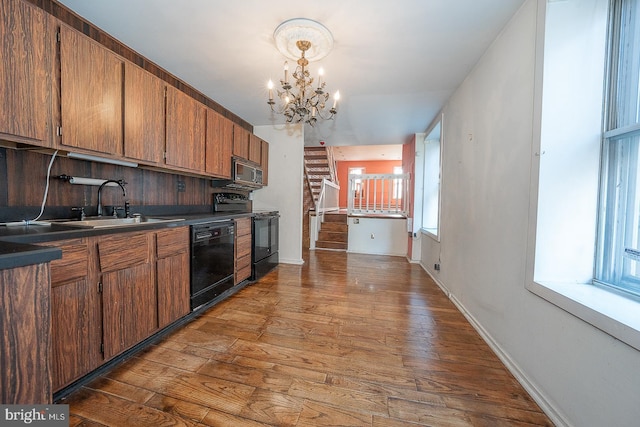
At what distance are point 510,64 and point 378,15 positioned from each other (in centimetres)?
99

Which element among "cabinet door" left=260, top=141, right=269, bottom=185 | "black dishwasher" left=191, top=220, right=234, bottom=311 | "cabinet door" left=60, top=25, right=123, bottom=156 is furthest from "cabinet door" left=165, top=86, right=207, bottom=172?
"cabinet door" left=260, top=141, right=269, bottom=185

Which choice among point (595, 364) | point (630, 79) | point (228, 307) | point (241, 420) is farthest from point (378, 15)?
point (228, 307)

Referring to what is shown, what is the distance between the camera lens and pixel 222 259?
2.57 m

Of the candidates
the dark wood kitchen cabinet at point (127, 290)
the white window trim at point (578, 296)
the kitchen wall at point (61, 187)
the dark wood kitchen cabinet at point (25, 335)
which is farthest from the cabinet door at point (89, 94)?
the white window trim at point (578, 296)

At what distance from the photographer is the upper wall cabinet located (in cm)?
120

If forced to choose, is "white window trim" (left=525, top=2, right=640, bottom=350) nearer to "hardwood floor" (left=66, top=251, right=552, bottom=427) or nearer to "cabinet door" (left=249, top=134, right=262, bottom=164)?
"hardwood floor" (left=66, top=251, right=552, bottom=427)

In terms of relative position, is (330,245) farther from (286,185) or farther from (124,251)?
(124,251)

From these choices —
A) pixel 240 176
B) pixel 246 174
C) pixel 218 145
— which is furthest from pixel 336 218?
pixel 218 145

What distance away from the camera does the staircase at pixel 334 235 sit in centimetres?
561

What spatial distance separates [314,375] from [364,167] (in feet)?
30.1

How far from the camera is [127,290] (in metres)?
1.56

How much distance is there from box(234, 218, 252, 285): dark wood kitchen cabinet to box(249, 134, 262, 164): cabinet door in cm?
113

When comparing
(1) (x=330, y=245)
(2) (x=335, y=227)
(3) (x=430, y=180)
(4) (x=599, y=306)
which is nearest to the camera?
(4) (x=599, y=306)

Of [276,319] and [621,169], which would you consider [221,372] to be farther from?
[621,169]
